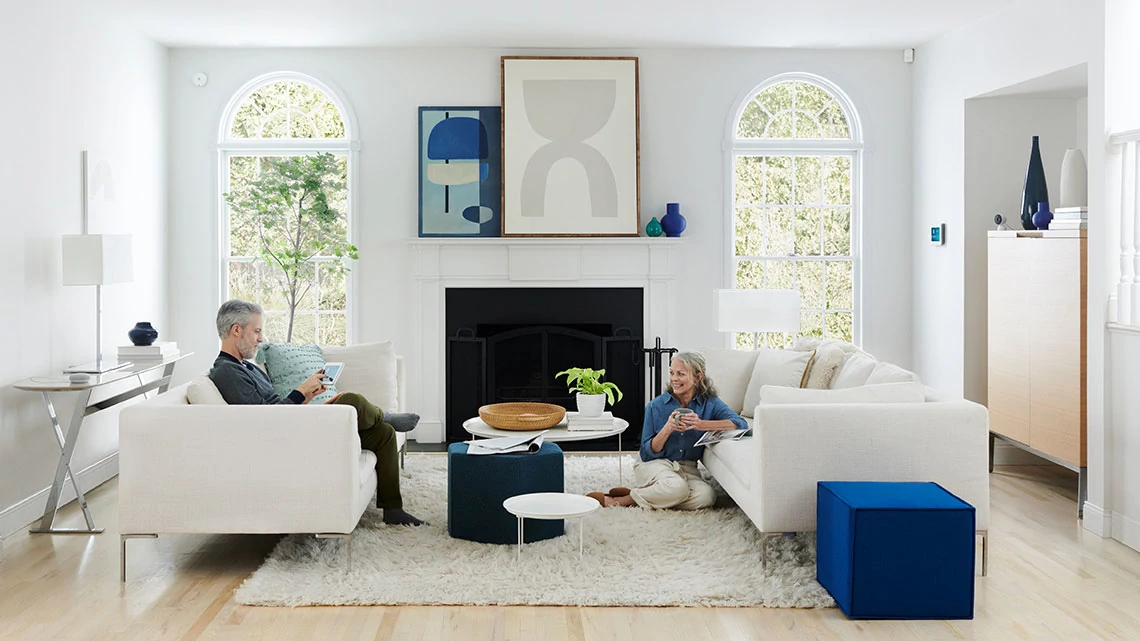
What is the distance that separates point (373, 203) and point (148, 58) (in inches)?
68.4

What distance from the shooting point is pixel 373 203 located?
7.09 m

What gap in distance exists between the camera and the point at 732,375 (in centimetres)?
581

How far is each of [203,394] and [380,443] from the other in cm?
84

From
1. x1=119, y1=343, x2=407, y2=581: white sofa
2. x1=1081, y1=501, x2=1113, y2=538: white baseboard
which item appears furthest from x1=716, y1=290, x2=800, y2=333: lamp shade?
x1=119, y1=343, x2=407, y2=581: white sofa

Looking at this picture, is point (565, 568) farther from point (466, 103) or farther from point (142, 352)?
point (466, 103)

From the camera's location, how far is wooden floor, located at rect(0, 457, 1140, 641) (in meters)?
3.40

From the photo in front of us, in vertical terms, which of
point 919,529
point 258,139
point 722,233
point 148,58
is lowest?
point 919,529

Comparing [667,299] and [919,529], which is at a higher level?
[667,299]

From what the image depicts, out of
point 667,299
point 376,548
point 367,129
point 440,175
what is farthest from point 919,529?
point 367,129

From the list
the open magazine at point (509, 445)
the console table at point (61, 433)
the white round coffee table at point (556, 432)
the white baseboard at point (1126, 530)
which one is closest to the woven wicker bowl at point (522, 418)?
the white round coffee table at point (556, 432)

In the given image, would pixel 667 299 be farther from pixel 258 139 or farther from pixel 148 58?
pixel 148 58

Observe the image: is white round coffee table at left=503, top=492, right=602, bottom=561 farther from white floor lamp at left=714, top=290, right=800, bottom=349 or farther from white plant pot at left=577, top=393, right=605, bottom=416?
white floor lamp at left=714, top=290, right=800, bottom=349

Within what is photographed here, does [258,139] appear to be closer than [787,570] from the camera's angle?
No

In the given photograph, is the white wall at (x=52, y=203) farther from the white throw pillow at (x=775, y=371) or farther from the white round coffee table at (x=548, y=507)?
the white throw pillow at (x=775, y=371)
